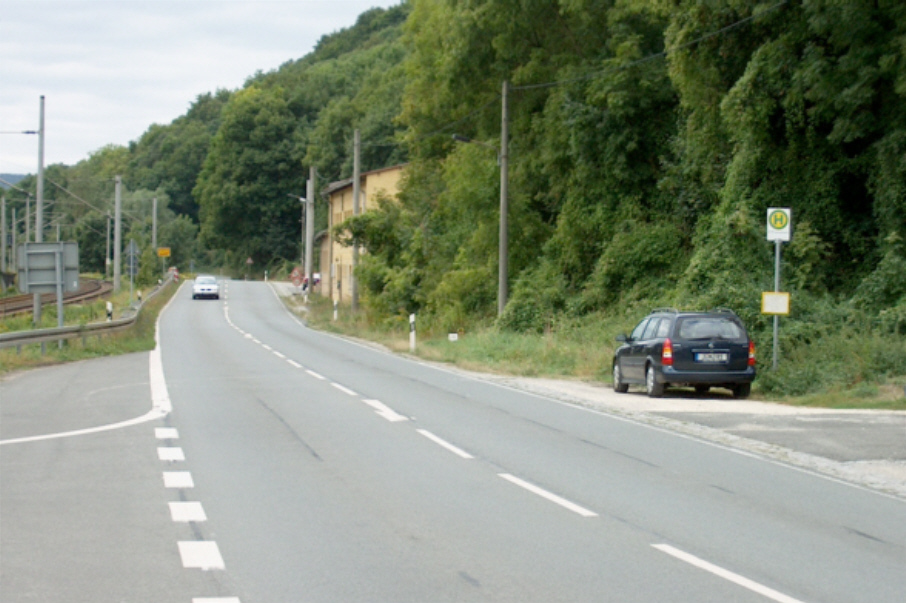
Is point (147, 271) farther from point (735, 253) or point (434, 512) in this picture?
point (434, 512)

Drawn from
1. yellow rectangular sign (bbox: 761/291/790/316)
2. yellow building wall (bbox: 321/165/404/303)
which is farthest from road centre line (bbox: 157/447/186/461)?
yellow building wall (bbox: 321/165/404/303)

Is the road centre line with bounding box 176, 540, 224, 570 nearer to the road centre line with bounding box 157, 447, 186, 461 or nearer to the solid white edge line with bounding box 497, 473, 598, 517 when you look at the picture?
the solid white edge line with bounding box 497, 473, 598, 517

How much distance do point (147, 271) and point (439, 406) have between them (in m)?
63.7

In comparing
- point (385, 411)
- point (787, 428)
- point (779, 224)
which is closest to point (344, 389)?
point (385, 411)

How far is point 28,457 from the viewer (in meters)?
11.8

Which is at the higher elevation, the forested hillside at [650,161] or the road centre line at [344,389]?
the forested hillside at [650,161]

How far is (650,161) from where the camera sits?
38000 mm

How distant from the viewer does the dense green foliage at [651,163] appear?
25.2 m

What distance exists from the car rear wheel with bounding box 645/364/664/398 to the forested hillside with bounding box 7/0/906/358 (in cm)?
438

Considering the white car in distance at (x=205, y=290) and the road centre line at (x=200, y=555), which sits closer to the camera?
the road centre line at (x=200, y=555)

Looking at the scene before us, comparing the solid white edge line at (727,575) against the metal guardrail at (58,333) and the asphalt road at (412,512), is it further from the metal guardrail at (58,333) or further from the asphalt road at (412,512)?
the metal guardrail at (58,333)

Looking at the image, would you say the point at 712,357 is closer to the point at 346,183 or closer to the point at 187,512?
the point at 187,512

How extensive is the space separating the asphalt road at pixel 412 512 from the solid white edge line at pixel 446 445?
86mm

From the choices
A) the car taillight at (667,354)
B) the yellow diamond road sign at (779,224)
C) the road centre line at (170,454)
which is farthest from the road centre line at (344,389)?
the yellow diamond road sign at (779,224)
